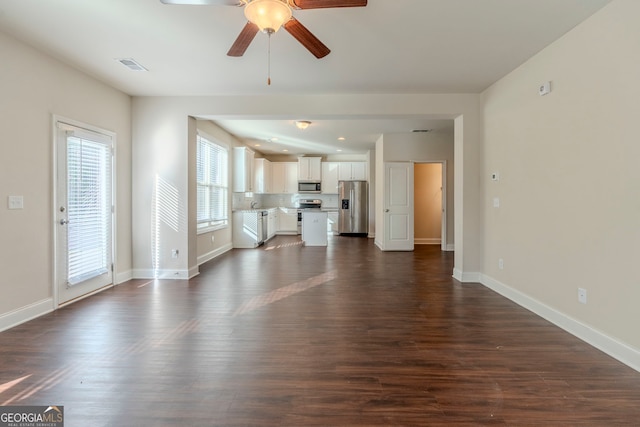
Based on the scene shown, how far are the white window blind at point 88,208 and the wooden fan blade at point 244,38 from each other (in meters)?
2.39

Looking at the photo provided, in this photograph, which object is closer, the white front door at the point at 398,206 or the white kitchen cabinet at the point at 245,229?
the white front door at the point at 398,206

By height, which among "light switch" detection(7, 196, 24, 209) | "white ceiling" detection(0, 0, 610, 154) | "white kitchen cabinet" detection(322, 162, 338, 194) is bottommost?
"light switch" detection(7, 196, 24, 209)

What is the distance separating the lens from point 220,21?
2586mm

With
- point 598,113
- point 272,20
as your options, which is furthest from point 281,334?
point 598,113

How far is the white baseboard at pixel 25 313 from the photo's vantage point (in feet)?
8.95

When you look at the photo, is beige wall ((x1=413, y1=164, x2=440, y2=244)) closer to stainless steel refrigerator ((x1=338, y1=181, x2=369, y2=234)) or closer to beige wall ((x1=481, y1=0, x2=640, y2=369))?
stainless steel refrigerator ((x1=338, y1=181, x2=369, y2=234))

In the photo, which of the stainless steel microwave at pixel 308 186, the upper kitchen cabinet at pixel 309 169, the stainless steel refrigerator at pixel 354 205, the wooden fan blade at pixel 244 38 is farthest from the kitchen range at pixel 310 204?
the wooden fan blade at pixel 244 38

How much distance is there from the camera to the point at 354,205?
31.6 ft

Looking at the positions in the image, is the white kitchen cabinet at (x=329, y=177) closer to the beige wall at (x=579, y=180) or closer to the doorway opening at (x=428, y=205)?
the doorway opening at (x=428, y=205)

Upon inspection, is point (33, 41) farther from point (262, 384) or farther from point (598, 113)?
point (598, 113)

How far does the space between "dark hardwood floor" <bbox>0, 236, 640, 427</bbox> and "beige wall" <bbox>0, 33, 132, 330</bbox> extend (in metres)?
0.32

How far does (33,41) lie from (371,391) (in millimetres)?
4164

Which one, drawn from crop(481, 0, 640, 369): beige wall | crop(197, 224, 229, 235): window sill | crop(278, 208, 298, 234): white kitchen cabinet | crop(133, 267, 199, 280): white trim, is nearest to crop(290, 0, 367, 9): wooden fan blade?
crop(481, 0, 640, 369): beige wall

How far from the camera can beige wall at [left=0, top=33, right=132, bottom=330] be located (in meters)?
2.76
